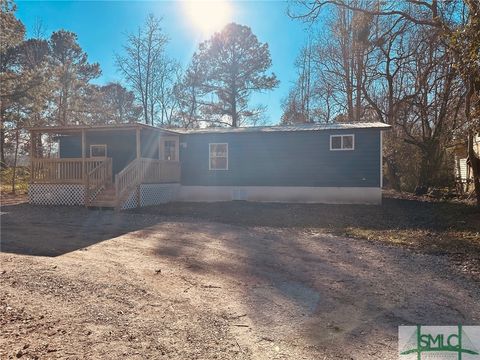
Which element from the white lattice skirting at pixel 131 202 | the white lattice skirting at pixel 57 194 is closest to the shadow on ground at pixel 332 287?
the white lattice skirting at pixel 131 202

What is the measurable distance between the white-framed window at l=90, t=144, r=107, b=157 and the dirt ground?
33.8 ft

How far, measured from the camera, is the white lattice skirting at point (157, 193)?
14.4m

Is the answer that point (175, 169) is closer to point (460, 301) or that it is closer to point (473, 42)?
point (473, 42)

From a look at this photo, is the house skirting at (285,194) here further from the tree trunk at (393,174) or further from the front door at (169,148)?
the tree trunk at (393,174)

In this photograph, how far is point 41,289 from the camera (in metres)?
4.43

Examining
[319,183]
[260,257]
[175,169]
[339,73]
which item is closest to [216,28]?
[339,73]

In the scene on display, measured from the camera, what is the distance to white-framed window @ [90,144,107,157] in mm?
17755

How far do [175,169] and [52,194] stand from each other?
199 inches

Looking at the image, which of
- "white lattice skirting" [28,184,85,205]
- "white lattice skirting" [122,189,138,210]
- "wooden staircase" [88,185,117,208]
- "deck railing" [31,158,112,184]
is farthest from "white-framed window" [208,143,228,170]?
"white lattice skirting" [28,184,85,205]

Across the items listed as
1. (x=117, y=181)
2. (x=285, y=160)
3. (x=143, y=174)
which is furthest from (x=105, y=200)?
(x=285, y=160)

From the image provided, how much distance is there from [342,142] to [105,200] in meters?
9.26

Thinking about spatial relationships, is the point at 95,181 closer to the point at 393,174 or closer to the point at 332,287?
the point at 332,287

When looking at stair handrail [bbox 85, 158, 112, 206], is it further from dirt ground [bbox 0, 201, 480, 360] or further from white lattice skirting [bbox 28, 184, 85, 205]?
dirt ground [bbox 0, 201, 480, 360]

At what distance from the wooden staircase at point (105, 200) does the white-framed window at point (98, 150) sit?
429 centimetres
